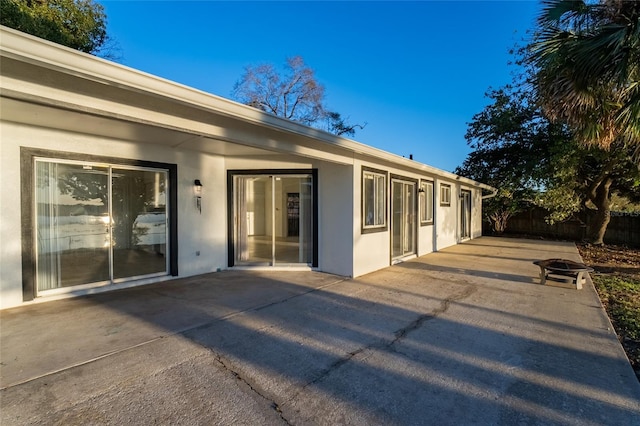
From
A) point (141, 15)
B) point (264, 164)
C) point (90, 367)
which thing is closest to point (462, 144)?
point (264, 164)

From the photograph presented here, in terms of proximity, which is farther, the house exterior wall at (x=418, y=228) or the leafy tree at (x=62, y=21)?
the leafy tree at (x=62, y=21)

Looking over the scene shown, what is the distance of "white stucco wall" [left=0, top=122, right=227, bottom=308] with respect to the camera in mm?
4832

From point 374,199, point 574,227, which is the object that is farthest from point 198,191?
point 574,227

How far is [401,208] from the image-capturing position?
30.3ft

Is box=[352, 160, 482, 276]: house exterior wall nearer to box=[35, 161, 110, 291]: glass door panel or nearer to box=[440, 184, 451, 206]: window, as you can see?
box=[440, 184, 451, 206]: window

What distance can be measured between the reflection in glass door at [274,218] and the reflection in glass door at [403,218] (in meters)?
2.46

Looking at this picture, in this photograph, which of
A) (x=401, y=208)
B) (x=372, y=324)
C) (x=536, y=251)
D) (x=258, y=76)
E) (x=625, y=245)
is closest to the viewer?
(x=372, y=324)

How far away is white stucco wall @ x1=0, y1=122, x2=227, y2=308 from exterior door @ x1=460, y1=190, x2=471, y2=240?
11.2m

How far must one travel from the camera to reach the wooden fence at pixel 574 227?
1373 centimetres

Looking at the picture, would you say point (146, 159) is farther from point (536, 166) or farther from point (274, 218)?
point (536, 166)

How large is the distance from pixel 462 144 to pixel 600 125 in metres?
12.3

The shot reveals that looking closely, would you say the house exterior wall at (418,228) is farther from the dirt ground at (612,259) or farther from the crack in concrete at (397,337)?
the dirt ground at (612,259)

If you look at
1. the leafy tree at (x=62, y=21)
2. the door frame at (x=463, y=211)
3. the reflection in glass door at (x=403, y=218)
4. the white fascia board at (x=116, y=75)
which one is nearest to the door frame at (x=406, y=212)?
the reflection in glass door at (x=403, y=218)

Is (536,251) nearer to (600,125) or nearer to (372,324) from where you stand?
(600,125)
